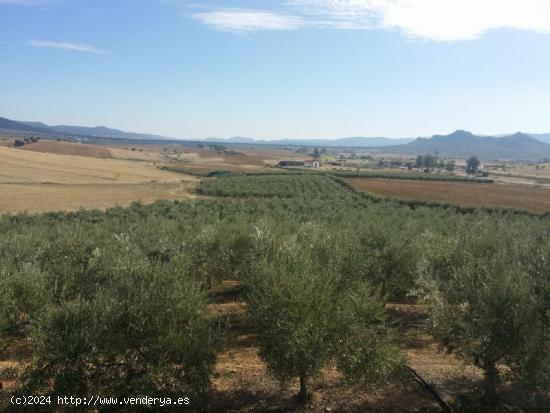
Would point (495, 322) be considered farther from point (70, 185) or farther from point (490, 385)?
point (70, 185)

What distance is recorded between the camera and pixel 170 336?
13266 mm

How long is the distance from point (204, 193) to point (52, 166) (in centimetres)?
5552

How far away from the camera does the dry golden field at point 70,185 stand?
69331 millimetres

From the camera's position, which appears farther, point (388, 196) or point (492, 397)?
point (388, 196)

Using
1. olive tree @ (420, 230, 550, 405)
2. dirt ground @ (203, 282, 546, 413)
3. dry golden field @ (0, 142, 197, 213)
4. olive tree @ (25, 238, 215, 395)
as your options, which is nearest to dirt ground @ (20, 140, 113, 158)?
dry golden field @ (0, 142, 197, 213)

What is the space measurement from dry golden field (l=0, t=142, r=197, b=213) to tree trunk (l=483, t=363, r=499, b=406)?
206 ft

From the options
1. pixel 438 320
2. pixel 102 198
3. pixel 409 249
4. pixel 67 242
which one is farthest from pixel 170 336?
pixel 102 198

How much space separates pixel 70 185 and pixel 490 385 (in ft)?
307

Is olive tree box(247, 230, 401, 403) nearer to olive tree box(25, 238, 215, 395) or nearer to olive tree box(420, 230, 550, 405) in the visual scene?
olive tree box(25, 238, 215, 395)

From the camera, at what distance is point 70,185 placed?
90875mm

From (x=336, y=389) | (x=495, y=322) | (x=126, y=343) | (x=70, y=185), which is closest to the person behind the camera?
(x=126, y=343)

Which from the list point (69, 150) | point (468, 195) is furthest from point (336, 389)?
point (69, 150)

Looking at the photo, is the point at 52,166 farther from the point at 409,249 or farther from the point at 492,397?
the point at 492,397

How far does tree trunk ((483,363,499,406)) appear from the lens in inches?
575
